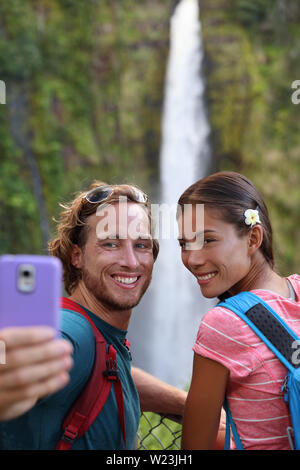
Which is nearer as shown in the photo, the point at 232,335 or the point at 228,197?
the point at 232,335

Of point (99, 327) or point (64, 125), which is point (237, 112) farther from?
point (99, 327)

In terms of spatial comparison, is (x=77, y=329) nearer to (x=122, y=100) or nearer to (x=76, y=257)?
(x=76, y=257)

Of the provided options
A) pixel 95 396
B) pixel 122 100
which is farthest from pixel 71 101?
pixel 95 396

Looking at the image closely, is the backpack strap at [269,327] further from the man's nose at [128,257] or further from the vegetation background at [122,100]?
the vegetation background at [122,100]

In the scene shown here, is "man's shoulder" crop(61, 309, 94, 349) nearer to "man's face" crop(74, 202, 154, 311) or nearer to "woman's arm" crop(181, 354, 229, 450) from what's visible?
"man's face" crop(74, 202, 154, 311)

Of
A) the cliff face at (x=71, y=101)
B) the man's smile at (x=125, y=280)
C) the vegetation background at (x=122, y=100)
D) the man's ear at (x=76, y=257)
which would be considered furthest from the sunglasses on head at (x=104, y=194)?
the vegetation background at (x=122, y=100)

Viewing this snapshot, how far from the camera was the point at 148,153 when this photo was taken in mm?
13617

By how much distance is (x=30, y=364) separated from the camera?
2.83 ft

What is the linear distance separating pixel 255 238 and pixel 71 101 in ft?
39.0

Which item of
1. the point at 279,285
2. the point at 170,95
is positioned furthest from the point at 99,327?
the point at 170,95

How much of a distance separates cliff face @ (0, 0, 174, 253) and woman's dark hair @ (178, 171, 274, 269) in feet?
31.3

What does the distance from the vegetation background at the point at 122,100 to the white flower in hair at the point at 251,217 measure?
1026 cm

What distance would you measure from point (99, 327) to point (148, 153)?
1236 centimetres

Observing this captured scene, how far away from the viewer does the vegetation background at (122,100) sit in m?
11.6
